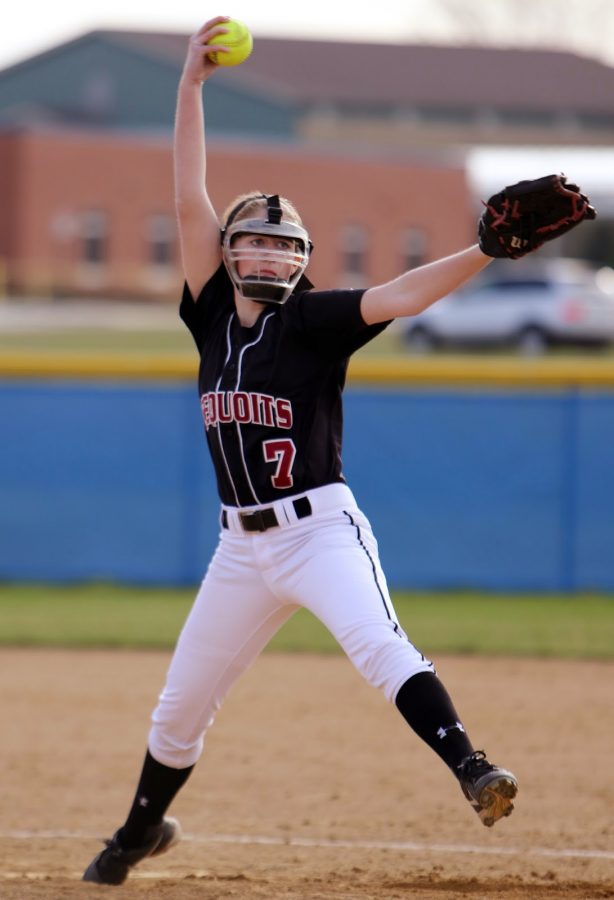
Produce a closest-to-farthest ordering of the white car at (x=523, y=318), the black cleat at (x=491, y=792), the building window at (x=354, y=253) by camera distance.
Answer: the black cleat at (x=491, y=792), the white car at (x=523, y=318), the building window at (x=354, y=253)

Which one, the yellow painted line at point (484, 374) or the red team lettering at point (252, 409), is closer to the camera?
the red team lettering at point (252, 409)

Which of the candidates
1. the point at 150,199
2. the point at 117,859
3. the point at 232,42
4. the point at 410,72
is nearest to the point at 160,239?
the point at 150,199

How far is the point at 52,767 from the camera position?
580 centimetres

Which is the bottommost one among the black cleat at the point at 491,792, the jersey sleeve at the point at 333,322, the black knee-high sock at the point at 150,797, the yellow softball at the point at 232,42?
the black knee-high sock at the point at 150,797

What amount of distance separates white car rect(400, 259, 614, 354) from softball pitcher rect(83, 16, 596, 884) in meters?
21.4

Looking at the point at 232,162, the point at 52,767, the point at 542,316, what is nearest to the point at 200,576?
the point at 52,767

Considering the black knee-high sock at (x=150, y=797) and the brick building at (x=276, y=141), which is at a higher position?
the brick building at (x=276, y=141)

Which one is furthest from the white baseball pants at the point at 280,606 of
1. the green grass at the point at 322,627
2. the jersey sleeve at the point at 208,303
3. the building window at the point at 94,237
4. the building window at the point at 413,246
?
the building window at the point at 413,246

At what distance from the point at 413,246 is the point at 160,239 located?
755cm

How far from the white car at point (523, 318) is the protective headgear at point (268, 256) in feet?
70.5

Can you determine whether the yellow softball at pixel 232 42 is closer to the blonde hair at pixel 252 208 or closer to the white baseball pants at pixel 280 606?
the blonde hair at pixel 252 208

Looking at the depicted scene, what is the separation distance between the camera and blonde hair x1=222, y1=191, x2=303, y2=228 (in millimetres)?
4016

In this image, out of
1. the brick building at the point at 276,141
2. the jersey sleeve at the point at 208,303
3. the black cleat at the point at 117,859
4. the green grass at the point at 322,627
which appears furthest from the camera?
the brick building at the point at 276,141

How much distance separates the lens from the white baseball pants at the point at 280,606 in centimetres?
371
